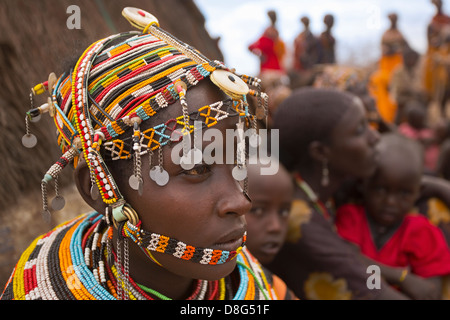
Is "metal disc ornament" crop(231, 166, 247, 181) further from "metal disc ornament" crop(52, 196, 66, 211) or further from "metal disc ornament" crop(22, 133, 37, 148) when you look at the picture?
"metal disc ornament" crop(22, 133, 37, 148)

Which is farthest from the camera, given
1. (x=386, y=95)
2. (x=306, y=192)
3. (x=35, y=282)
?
(x=386, y=95)

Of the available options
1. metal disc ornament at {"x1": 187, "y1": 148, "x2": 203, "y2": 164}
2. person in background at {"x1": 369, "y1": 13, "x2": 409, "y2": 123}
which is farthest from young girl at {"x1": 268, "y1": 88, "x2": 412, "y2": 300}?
person in background at {"x1": 369, "y1": 13, "x2": 409, "y2": 123}

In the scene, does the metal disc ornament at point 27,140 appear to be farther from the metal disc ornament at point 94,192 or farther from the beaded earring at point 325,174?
the beaded earring at point 325,174

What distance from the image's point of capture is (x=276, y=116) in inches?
138

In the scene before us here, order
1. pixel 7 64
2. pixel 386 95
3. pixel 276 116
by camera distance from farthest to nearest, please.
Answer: pixel 386 95 < pixel 276 116 < pixel 7 64

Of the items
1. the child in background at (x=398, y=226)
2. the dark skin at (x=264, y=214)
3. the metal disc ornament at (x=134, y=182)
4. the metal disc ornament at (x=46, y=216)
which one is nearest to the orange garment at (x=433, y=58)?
the child in background at (x=398, y=226)

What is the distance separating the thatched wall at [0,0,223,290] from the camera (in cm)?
224

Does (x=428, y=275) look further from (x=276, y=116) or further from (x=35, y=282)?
(x=35, y=282)

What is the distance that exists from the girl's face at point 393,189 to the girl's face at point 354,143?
181 mm

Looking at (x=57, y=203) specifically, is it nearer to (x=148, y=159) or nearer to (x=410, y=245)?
(x=148, y=159)
